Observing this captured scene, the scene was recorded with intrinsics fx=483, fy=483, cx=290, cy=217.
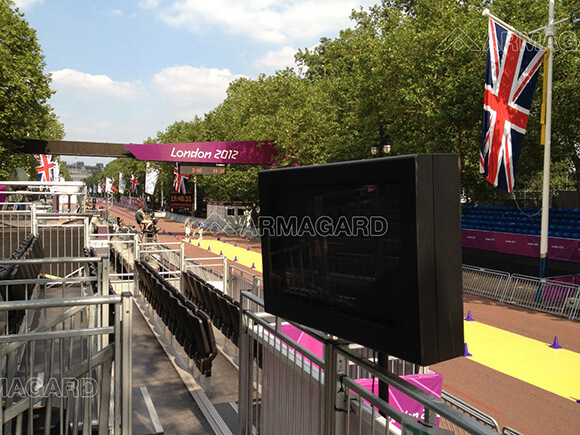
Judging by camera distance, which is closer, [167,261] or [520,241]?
[167,261]

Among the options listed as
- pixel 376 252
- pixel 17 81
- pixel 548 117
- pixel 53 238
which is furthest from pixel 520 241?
pixel 17 81

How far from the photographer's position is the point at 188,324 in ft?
21.4

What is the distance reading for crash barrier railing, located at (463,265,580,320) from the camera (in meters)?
13.8

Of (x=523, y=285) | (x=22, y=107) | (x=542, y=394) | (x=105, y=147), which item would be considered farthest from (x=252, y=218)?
(x=542, y=394)

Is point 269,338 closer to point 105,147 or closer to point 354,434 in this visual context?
point 354,434

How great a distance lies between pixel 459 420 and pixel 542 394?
7.27m

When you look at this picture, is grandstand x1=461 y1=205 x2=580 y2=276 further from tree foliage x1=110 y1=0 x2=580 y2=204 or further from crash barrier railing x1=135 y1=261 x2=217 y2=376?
crash barrier railing x1=135 y1=261 x2=217 y2=376

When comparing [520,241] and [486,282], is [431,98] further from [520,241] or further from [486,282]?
[486,282]

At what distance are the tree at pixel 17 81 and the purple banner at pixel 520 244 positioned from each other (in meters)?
26.1

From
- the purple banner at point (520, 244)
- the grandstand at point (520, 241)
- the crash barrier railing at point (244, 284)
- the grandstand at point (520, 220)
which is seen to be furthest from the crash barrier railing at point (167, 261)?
the grandstand at point (520, 220)

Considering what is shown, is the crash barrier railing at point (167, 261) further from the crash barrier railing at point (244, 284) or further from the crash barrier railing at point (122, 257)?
the crash barrier railing at point (244, 284)

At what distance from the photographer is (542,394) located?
7.82m

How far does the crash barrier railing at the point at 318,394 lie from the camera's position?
2.01 m

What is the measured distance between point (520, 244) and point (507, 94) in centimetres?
762
